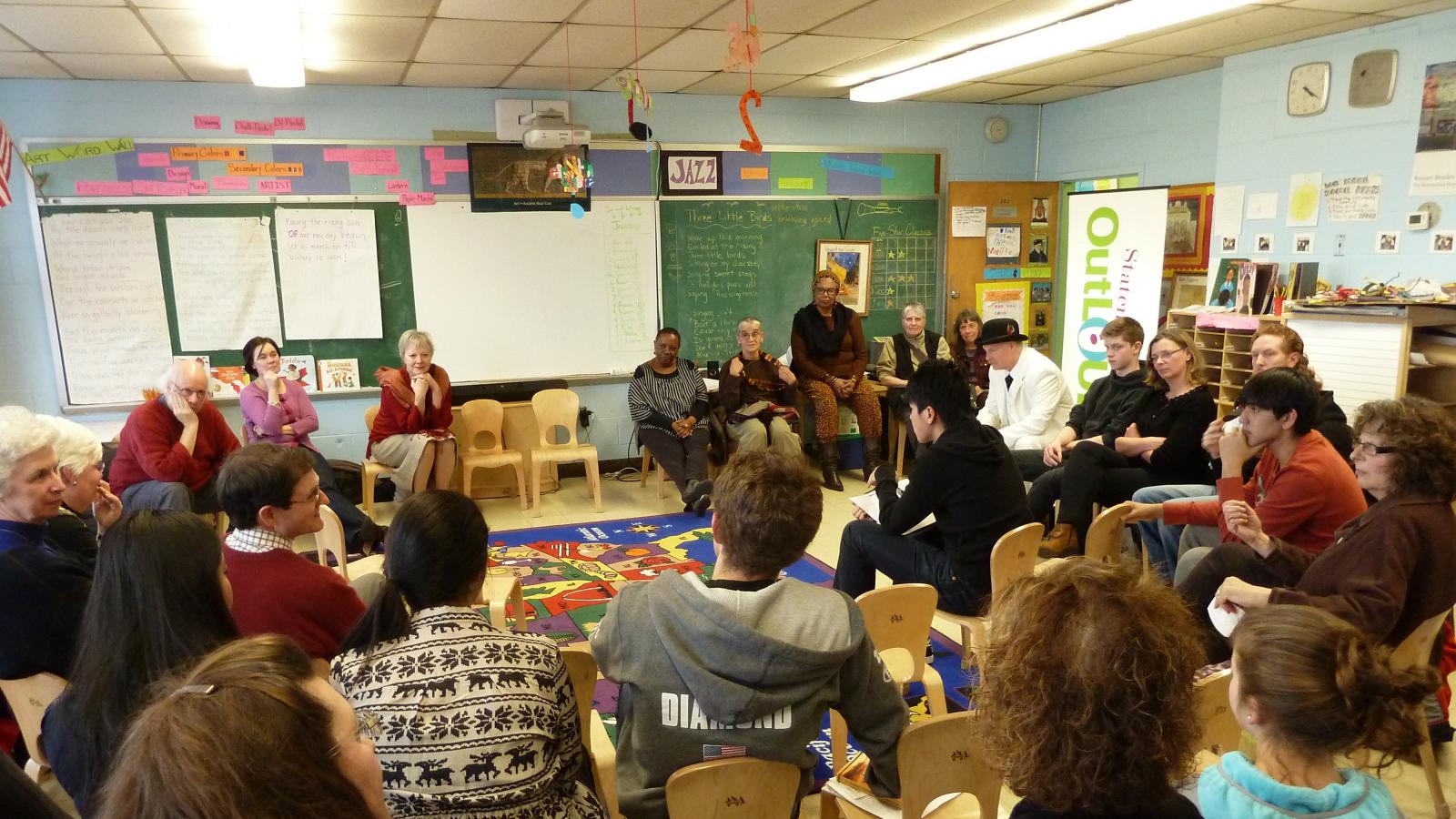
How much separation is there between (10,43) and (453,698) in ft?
15.4

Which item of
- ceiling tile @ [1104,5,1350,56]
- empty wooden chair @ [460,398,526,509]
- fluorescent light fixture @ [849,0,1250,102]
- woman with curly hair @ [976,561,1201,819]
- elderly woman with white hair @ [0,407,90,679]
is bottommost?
empty wooden chair @ [460,398,526,509]

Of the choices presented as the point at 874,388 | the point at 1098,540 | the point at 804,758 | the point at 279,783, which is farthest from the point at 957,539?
the point at 874,388

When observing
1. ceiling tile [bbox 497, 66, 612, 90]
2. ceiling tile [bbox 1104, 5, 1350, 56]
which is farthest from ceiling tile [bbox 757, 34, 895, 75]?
ceiling tile [bbox 1104, 5, 1350, 56]

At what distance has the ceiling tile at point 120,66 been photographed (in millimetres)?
4645

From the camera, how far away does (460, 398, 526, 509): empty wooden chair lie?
5596 millimetres

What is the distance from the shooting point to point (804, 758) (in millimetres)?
1722

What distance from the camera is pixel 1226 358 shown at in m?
5.18

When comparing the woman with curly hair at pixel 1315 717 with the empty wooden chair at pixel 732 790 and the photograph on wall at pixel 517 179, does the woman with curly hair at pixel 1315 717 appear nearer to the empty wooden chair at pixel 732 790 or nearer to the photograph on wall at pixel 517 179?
the empty wooden chair at pixel 732 790

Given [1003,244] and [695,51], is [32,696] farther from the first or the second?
[1003,244]

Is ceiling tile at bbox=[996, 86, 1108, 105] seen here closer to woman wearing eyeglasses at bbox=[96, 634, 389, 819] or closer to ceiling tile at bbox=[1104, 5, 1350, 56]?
ceiling tile at bbox=[1104, 5, 1350, 56]

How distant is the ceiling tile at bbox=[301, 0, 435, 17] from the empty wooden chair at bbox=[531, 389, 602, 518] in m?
2.55

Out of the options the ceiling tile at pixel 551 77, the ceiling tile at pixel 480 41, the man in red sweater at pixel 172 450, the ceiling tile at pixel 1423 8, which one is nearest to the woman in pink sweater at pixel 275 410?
the man in red sweater at pixel 172 450

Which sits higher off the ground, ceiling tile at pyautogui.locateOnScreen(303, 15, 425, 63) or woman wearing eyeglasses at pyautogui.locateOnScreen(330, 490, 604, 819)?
ceiling tile at pyautogui.locateOnScreen(303, 15, 425, 63)

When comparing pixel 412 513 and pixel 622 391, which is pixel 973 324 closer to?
pixel 622 391
